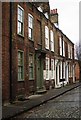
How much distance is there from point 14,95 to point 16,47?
115 inches

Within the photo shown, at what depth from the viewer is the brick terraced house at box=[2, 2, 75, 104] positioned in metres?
17.6

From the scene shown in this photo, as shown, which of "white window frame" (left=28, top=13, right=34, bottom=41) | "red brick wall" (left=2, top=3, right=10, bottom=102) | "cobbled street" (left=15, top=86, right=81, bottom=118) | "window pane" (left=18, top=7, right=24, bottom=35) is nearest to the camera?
"cobbled street" (left=15, top=86, right=81, bottom=118)

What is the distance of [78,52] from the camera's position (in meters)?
65.9

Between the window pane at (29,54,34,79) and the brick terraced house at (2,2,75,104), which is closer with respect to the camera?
the brick terraced house at (2,2,75,104)

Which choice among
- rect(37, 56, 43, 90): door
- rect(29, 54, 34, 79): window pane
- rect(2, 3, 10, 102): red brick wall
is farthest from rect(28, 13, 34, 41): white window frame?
rect(2, 3, 10, 102): red brick wall

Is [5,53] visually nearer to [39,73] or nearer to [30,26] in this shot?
[30,26]

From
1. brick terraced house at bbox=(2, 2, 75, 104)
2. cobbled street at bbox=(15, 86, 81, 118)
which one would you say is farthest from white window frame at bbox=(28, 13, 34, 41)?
cobbled street at bbox=(15, 86, 81, 118)

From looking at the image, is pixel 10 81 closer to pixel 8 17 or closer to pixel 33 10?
pixel 8 17

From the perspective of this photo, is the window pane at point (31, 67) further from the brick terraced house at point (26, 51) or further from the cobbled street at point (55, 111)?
the cobbled street at point (55, 111)

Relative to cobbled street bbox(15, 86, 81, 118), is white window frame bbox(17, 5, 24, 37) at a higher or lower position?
higher

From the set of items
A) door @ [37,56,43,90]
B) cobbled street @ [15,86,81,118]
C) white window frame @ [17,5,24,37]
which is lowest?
cobbled street @ [15,86,81,118]

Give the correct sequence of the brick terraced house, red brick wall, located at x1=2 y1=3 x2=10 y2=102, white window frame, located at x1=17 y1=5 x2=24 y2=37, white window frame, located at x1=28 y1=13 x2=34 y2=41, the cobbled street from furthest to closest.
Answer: white window frame, located at x1=28 y1=13 x2=34 y2=41, white window frame, located at x1=17 y1=5 x2=24 y2=37, the brick terraced house, red brick wall, located at x1=2 y1=3 x2=10 y2=102, the cobbled street

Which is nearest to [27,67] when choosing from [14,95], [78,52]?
[14,95]

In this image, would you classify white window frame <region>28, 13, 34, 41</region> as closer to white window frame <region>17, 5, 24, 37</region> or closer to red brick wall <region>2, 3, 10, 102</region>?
white window frame <region>17, 5, 24, 37</region>
